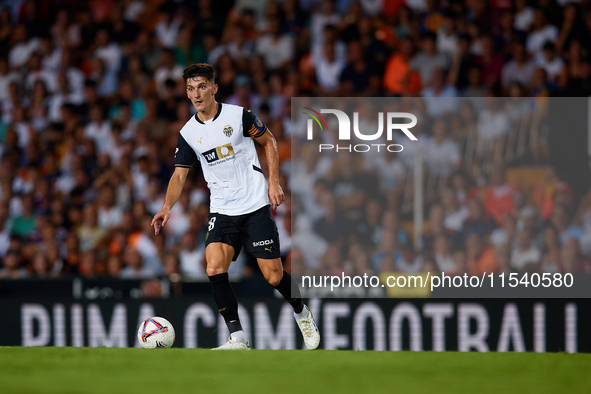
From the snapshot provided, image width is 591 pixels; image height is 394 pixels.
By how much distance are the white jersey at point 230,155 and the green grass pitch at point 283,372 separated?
1206 mm

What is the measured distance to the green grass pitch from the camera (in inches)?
185

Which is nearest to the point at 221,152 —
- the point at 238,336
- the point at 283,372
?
the point at 238,336

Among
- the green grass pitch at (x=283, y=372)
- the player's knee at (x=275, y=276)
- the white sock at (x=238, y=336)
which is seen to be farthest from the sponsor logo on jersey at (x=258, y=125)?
the green grass pitch at (x=283, y=372)

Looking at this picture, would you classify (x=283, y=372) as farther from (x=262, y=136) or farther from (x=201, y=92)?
(x=201, y=92)

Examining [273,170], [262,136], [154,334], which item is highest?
[262,136]

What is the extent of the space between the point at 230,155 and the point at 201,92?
553 mm

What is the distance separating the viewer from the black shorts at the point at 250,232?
21.1ft

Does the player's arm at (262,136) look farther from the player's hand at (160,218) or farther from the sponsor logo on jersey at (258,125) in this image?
the player's hand at (160,218)

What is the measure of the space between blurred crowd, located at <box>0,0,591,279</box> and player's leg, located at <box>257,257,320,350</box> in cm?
220

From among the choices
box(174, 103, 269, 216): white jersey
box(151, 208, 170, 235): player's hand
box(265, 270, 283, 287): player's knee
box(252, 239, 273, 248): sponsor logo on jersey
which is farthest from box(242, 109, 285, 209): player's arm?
box(151, 208, 170, 235): player's hand

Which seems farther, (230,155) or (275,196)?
(230,155)

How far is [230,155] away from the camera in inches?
254

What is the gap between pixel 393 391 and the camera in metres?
4.59

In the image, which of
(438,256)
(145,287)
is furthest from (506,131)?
(145,287)
